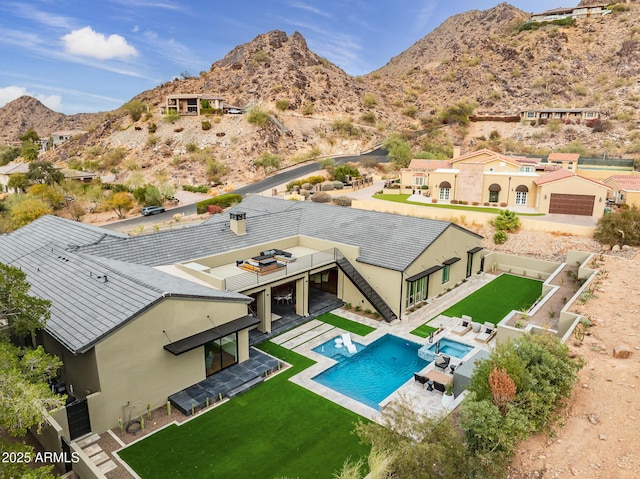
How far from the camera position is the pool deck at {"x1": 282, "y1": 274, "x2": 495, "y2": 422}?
15305 millimetres

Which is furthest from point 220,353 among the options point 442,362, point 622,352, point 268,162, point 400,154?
point 400,154

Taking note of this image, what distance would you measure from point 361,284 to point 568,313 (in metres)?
9.90

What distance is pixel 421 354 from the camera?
18844 mm

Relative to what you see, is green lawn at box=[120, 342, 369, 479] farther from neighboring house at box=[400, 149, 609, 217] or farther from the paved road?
neighboring house at box=[400, 149, 609, 217]

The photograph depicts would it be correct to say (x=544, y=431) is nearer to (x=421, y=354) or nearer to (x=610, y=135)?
(x=421, y=354)

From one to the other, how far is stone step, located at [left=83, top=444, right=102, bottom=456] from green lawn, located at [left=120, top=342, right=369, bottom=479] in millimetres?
830

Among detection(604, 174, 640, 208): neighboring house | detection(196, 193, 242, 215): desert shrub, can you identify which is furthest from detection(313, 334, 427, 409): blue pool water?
detection(196, 193, 242, 215): desert shrub

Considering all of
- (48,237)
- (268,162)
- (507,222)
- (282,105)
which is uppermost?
(282,105)

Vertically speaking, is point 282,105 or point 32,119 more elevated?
point 32,119

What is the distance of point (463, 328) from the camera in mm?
21297

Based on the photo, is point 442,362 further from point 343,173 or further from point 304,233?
point 343,173

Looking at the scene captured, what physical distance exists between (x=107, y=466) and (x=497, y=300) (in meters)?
21.8

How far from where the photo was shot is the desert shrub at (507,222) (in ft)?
117

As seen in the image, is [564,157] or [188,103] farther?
[188,103]
